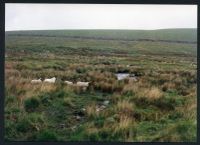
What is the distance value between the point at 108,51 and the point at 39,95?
840 millimetres

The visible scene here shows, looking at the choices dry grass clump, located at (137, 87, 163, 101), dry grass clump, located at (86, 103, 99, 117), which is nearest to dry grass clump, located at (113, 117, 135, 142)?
dry grass clump, located at (86, 103, 99, 117)

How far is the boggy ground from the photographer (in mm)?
→ 3730

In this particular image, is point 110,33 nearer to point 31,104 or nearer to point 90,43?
point 90,43

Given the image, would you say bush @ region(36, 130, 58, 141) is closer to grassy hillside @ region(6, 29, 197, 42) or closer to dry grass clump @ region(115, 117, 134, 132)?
dry grass clump @ region(115, 117, 134, 132)

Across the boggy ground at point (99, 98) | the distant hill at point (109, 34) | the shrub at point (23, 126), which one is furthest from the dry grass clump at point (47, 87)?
the distant hill at point (109, 34)

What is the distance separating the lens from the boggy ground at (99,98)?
3.73 m

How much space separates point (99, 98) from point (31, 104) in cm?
60

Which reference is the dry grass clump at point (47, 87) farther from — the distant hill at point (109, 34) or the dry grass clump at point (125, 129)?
the dry grass clump at point (125, 129)

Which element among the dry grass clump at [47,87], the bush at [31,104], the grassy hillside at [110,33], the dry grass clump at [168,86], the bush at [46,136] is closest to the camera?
the bush at [46,136]

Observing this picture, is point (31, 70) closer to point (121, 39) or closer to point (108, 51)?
point (108, 51)

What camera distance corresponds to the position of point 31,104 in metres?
3.89

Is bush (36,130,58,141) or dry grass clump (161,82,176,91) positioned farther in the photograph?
dry grass clump (161,82,176,91)

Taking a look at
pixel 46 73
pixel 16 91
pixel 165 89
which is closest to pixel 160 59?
pixel 165 89

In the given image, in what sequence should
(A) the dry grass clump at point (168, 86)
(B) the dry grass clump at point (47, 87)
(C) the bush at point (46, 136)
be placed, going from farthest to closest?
(A) the dry grass clump at point (168, 86), (B) the dry grass clump at point (47, 87), (C) the bush at point (46, 136)
